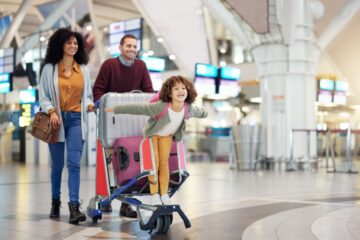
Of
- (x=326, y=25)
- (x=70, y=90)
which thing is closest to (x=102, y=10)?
(x=326, y=25)

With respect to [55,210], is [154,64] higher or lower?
higher

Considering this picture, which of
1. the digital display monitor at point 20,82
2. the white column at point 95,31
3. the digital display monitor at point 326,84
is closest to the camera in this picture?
the digital display monitor at point 326,84

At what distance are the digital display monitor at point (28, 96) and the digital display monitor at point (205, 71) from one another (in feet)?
24.5

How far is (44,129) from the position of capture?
5262mm

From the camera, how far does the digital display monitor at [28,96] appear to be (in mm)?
24438

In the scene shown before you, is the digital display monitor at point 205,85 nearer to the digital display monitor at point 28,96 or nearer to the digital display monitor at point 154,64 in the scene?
the digital display monitor at point 154,64

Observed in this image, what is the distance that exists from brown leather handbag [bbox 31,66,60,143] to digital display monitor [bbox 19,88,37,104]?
64.4ft

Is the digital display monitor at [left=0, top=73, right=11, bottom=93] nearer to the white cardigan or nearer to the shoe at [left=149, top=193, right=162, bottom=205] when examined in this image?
the white cardigan

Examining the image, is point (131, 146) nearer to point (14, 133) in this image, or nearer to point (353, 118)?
point (14, 133)

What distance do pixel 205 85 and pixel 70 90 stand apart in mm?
16810

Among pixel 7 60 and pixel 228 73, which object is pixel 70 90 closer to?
pixel 228 73

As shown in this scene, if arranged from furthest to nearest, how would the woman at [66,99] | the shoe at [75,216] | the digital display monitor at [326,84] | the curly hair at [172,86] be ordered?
the digital display monitor at [326,84] → the woman at [66,99] → the shoe at [75,216] → the curly hair at [172,86]

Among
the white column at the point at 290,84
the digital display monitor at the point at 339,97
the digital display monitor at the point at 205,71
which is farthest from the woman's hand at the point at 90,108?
→ the digital display monitor at the point at 339,97

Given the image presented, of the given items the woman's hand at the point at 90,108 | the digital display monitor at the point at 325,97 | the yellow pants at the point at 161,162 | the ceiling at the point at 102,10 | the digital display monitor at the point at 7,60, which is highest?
the ceiling at the point at 102,10
